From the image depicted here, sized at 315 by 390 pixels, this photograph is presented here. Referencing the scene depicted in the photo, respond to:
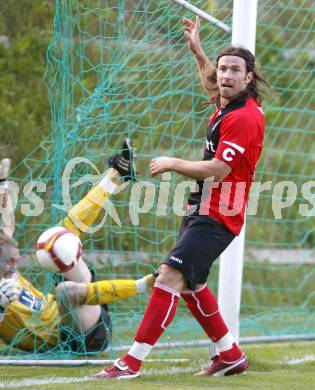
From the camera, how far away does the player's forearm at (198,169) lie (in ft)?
14.2

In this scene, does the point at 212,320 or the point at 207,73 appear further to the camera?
the point at 207,73

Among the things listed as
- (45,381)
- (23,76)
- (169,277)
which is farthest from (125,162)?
(23,76)

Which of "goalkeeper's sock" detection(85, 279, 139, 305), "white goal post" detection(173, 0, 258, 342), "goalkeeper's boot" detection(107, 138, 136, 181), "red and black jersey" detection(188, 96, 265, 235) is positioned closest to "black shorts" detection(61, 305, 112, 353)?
"goalkeeper's sock" detection(85, 279, 139, 305)

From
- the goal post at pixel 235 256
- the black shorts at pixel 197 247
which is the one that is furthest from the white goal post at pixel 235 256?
the black shorts at pixel 197 247

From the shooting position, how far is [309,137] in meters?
9.13

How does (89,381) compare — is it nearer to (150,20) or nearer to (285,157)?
(150,20)

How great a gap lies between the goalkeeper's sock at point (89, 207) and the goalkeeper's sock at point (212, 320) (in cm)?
82

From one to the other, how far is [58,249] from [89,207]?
2.00ft

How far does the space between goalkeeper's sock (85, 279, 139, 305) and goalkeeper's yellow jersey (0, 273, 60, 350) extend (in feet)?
0.97

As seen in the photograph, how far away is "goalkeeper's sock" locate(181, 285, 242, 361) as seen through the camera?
4.70 meters

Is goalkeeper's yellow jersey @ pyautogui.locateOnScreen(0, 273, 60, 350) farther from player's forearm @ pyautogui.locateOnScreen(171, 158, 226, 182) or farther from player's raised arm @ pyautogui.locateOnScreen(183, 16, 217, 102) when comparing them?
player's raised arm @ pyautogui.locateOnScreen(183, 16, 217, 102)

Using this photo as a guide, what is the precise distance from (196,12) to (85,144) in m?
0.98

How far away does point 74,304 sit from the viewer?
201 inches

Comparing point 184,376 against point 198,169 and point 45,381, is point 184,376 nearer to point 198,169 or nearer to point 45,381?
point 45,381
